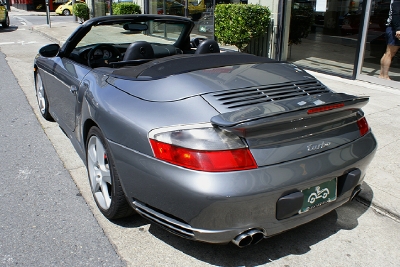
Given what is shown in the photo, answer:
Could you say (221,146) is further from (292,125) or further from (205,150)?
(292,125)

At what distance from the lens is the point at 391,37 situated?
6.93m

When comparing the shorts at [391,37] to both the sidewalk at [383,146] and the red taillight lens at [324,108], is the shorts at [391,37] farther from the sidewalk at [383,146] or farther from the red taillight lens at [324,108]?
the red taillight lens at [324,108]

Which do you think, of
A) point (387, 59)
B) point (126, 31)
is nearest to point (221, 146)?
point (126, 31)

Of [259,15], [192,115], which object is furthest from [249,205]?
[259,15]

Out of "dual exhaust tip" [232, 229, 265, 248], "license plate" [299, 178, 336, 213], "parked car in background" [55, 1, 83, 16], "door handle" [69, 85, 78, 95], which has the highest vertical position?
"parked car in background" [55, 1, 83, 16]

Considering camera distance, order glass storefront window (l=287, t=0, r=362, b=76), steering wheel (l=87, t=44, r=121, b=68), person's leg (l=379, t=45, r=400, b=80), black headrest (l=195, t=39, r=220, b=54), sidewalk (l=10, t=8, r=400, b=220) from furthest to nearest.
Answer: glass storefront window (l=287, t=0, r=362, b=76)
person's leg (l=379, t=45, r=400, b=80)
steering wheel (l=87, t=44, r=121, b=68)
black headrest (l=195, t=39, r=220, b=54)
sidewalk (l=10, t=8, r=400, b=220)

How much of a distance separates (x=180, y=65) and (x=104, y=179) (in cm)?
106

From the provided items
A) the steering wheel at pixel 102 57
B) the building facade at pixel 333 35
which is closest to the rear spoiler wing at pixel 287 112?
the steering wheel at pixel 102 57

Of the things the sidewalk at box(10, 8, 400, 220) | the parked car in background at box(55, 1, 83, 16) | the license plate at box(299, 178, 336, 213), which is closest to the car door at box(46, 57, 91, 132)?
the license plate at box(299, 178, 336, 213)

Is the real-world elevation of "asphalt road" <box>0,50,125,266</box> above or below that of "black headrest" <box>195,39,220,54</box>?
below

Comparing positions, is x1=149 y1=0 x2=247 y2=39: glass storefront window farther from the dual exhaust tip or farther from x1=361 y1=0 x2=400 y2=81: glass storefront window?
the dual exhaust tip

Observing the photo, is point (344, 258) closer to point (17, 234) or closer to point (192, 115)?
point (192, 115)

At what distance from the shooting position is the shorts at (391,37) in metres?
6.87

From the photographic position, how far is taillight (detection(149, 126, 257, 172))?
7.04 ft
